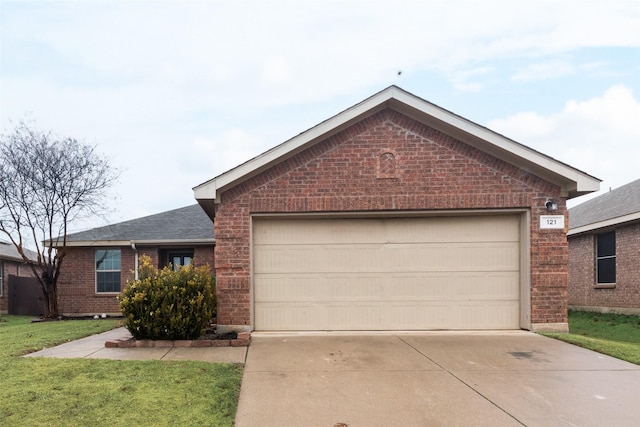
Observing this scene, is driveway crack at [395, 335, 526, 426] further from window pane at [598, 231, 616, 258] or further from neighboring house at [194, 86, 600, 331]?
window pane at [598, 231, 616, 258]


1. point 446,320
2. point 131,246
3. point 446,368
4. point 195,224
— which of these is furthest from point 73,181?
point 446,368

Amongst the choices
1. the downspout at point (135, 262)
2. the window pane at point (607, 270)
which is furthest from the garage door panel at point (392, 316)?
the window pane at point (607, 270)

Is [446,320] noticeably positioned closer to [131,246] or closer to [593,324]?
[593,324]


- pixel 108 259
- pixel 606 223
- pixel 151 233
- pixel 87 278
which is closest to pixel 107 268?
pixel 108 259

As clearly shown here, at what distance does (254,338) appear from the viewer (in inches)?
304

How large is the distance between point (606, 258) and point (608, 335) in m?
6.70

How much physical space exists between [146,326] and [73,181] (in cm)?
1069

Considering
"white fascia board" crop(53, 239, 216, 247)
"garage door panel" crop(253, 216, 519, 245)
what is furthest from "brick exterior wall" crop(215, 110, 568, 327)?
"white fascia board" crop(53, 239, 216, 247)

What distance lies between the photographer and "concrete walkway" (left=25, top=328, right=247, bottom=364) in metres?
6.18

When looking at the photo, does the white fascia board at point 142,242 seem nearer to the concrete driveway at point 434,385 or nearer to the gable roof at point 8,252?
the gable roof at point 8,252

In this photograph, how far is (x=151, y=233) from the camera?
1521cm

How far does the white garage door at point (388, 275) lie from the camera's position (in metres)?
8.42

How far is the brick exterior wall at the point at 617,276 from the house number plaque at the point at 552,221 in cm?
752

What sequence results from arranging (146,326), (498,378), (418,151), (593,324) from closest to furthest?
(498,378), (146,326), (418,151), (593,324)
